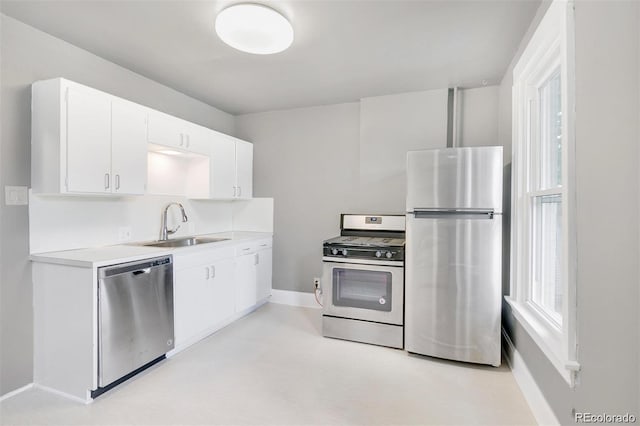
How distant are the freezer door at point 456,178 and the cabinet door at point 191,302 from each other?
77.1 inches

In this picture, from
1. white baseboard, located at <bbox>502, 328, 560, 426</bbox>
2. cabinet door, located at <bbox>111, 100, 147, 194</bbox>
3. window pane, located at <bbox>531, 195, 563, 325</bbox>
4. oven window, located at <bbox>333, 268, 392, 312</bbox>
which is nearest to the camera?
white baseboard, located at <bbox>502, 328, 560, 426</bbox>

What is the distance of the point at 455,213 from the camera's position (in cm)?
265

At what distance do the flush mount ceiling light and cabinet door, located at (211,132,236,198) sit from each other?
162 centimetres

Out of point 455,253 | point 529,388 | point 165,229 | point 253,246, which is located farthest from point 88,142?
point 529,388

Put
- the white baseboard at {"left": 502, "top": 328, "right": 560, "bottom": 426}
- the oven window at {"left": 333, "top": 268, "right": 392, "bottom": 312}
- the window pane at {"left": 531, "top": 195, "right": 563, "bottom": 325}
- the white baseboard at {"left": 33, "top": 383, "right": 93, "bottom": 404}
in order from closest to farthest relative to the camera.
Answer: the white baseboard at {"left": 502, "top": 328, "right": 560, "bottom": 426}
the window pane at {"left": 531, "top": 195, "right": 563, "bottom": 325}
the white baseboard at {"left": 33, "top": 383, "right": 93, "bottom": 404}
the oven window at {"left": 333, "top": 268, "right": 392, "bottom": 312}

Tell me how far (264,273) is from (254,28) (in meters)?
2.74

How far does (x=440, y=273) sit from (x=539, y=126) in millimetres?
1292

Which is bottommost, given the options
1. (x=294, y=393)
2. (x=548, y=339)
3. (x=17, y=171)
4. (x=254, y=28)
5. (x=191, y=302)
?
(x=294, y=393)

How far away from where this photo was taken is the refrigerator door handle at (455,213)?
257 cm

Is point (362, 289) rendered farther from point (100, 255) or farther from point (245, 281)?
point (100, 255)

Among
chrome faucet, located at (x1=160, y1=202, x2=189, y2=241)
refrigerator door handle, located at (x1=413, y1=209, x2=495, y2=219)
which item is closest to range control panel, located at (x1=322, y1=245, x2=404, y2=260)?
Answer: refrigerator door handle, located at (x1=413, y1=209, x2=495, y2=219)

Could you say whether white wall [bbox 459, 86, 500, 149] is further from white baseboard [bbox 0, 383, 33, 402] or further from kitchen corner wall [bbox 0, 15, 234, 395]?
white baseboard [bbox 0, 383, 33, 402]

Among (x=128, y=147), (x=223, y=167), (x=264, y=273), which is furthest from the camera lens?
(x=264, y=273)

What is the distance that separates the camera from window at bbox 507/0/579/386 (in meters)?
1.46
